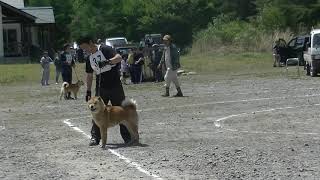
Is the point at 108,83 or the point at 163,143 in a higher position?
the point at 108,83

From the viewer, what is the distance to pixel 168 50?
21438 mm

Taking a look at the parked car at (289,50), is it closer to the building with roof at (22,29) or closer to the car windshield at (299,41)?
the car windshield at (299,41)

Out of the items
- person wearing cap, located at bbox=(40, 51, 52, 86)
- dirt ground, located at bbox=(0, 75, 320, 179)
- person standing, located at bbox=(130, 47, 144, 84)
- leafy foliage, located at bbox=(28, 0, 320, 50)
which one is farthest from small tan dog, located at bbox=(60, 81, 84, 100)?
leafy foliage, located at bbox=(28, 0, 320, 50)

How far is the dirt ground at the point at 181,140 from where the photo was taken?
9242 millimetres

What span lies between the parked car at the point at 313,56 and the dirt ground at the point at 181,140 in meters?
8.22

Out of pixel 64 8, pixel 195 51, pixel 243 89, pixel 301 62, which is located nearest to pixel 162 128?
pixel 243 89

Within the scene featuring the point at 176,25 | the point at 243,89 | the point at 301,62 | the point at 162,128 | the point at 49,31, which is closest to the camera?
the point at 162,128

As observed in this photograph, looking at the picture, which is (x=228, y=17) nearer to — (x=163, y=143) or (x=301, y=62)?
(x=301, y=62)

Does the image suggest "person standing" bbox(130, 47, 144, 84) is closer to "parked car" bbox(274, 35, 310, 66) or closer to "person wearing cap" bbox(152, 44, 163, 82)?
"person wearing cap" bbox(152, 44, 163, 82)

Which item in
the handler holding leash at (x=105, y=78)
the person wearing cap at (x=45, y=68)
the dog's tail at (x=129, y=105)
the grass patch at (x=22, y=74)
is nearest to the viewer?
the dog's tail at (x=129, y=105)

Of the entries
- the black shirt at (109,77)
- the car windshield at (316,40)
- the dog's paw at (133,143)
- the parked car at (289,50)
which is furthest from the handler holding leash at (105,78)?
the parked car at (289,50)

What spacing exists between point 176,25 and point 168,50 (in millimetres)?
53114

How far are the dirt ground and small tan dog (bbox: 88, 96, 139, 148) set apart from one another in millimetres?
303

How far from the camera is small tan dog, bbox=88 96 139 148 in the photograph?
1121 centimetres
